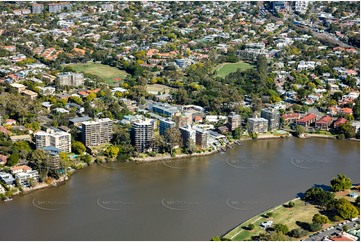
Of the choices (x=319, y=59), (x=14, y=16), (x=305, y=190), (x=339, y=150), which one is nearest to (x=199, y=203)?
(x=305, y=190)

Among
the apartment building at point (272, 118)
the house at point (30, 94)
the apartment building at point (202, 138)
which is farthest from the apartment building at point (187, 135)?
the house at point (30, 94)

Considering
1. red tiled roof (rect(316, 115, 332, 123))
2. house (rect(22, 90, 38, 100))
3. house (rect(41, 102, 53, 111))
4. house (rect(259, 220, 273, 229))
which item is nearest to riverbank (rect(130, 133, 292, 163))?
red tiled roof (rect(316, 115, 332, 123))

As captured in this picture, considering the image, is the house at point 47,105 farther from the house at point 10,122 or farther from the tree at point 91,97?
the house at point 10,122

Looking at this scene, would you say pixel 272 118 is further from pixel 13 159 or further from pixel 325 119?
pixel 13 159

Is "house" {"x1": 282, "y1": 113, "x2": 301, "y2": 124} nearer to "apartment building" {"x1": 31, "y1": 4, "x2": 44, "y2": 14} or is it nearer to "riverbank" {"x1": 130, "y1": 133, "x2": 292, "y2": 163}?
"riverbank" {"x1": 130, "y1": 133, "x2": 292, "y2": 163}

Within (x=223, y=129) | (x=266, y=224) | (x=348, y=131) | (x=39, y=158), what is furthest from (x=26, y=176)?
(x=348, y=131)

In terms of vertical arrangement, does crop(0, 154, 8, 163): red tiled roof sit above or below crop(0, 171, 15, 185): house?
above

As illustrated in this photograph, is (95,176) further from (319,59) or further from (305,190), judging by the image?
(319,59)
